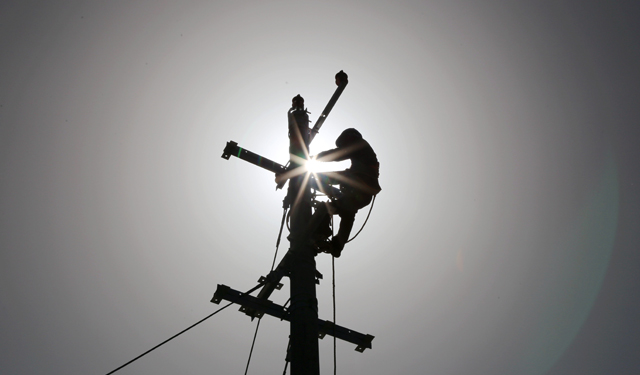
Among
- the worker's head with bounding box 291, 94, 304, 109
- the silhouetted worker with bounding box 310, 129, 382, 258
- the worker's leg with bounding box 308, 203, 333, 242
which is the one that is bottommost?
the worker's leg with bounding box 308, 203, 333, 242

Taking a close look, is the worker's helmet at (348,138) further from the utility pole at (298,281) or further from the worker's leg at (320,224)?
the worker's leg at (320,224)

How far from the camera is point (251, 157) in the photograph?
598 centimetres

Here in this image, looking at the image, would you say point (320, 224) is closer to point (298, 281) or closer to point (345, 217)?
point (345, 217)

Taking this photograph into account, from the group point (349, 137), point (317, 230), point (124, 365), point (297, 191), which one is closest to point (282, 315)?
point (317, 230)

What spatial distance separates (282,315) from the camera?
487cm

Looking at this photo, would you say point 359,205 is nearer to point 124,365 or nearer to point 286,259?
point 286,259

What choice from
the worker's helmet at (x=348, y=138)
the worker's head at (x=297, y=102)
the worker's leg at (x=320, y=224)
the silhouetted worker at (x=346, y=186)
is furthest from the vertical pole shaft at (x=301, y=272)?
the worker's helmet at (x=348, y=138)

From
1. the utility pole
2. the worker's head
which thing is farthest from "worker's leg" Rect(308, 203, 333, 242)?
the worker's head

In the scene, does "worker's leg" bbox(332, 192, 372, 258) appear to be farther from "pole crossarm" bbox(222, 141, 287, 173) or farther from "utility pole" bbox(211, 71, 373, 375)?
"pole crossarm" bbox(222, 141, 287, 173)

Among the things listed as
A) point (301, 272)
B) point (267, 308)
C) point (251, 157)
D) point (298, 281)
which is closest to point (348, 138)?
point (251, 157)

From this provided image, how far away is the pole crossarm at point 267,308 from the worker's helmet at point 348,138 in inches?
99.5

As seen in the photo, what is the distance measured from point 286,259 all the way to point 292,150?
5.61ft

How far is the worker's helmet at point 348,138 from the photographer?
240 inches

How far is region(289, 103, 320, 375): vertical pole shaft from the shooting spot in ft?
13.8
